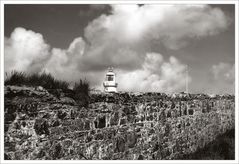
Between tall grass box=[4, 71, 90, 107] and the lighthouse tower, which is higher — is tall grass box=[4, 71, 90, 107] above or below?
below

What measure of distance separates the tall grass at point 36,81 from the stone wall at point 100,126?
0.20 meters

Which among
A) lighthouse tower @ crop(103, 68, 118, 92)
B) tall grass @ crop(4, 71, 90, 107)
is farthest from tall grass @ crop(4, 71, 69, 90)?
lighthouse tower @ crop(103, 68, 118, 92)

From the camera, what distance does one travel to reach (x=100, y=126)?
5.52 meters

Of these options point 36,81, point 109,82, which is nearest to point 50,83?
point 36,81

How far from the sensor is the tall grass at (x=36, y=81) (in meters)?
4.31

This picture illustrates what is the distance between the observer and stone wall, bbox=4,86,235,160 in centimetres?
418

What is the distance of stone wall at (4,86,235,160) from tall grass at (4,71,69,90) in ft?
0.66

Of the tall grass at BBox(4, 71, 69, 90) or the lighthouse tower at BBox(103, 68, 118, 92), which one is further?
the lighthouse tower at BBox(103, 68, 118, 92)

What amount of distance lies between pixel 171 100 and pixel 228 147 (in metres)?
2.65

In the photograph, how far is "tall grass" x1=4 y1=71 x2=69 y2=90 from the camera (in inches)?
170

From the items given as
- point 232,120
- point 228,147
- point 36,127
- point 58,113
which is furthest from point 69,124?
point 232,120

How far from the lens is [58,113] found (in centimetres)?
473

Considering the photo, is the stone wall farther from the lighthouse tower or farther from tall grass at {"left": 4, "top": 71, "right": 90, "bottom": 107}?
the lighthouse tower

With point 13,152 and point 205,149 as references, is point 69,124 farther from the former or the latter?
point 205,149
